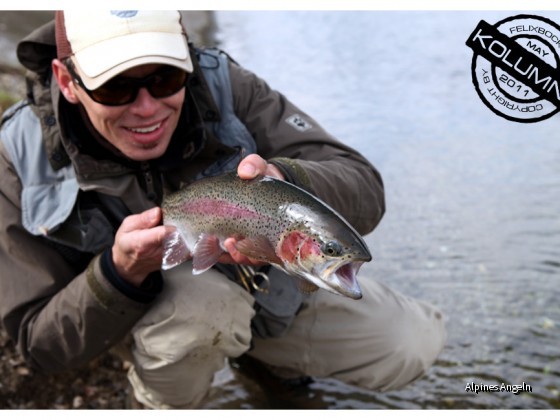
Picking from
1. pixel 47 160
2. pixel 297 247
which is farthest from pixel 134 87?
pixel 297 247

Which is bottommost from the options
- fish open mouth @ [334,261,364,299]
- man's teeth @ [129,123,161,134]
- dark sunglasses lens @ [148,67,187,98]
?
man's teeth @ [129,123,161,134]

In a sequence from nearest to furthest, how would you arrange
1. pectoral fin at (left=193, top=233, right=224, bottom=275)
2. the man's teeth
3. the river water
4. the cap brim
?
pectoral fin at (left=193, top=233, right=224, bottom=275)
the cap brim
the man's teeth
the river water

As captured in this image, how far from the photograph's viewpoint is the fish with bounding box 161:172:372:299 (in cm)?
197

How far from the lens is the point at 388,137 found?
6773mm

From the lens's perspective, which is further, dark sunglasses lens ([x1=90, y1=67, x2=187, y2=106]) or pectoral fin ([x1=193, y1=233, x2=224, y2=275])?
dark sunglasses lens ([x1=90, y1=67, x2=187, y2=106])

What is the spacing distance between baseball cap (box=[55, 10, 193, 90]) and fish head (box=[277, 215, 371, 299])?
114cm

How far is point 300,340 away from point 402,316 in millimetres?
528

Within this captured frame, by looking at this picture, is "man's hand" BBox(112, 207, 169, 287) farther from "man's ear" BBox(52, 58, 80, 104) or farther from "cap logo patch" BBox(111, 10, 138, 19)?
"cap logo patch" BBox(111, 10, 138, 19)

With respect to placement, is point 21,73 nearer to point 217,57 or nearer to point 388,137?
point 388,137

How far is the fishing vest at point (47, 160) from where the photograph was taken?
118 inches

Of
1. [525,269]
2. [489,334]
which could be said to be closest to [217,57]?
[489,334]

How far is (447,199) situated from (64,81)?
3521mm

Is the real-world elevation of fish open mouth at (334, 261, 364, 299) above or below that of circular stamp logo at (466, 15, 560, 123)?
below
